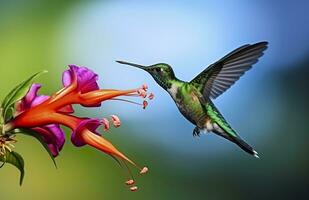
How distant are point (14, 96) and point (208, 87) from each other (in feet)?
1.54

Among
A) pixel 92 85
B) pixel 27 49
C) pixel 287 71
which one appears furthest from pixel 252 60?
pixel 287 71

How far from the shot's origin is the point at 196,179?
2.91 metres

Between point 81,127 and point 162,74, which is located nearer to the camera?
point 81,127

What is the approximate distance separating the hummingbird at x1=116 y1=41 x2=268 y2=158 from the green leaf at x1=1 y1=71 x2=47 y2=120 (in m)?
0.33

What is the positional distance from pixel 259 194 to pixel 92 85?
7.97 ft

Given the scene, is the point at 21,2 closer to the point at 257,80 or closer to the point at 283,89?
the point at 257,80

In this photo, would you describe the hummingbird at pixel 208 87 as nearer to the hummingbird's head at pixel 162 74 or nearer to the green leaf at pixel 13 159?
the hummingbird's head at pixel 162 74

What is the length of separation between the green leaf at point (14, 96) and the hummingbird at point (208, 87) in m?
0.33

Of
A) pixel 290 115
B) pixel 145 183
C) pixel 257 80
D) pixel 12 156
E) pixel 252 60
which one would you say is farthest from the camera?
pixel 290 115

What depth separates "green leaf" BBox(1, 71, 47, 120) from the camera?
0.80 meters

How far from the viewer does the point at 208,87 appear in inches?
47.1

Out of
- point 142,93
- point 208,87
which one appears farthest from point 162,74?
point 142,93

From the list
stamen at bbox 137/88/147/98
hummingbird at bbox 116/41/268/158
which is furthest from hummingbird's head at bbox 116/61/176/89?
stamen at bbox 137/88/147/98

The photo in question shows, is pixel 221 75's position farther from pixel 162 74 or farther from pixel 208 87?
pixel 162 74
